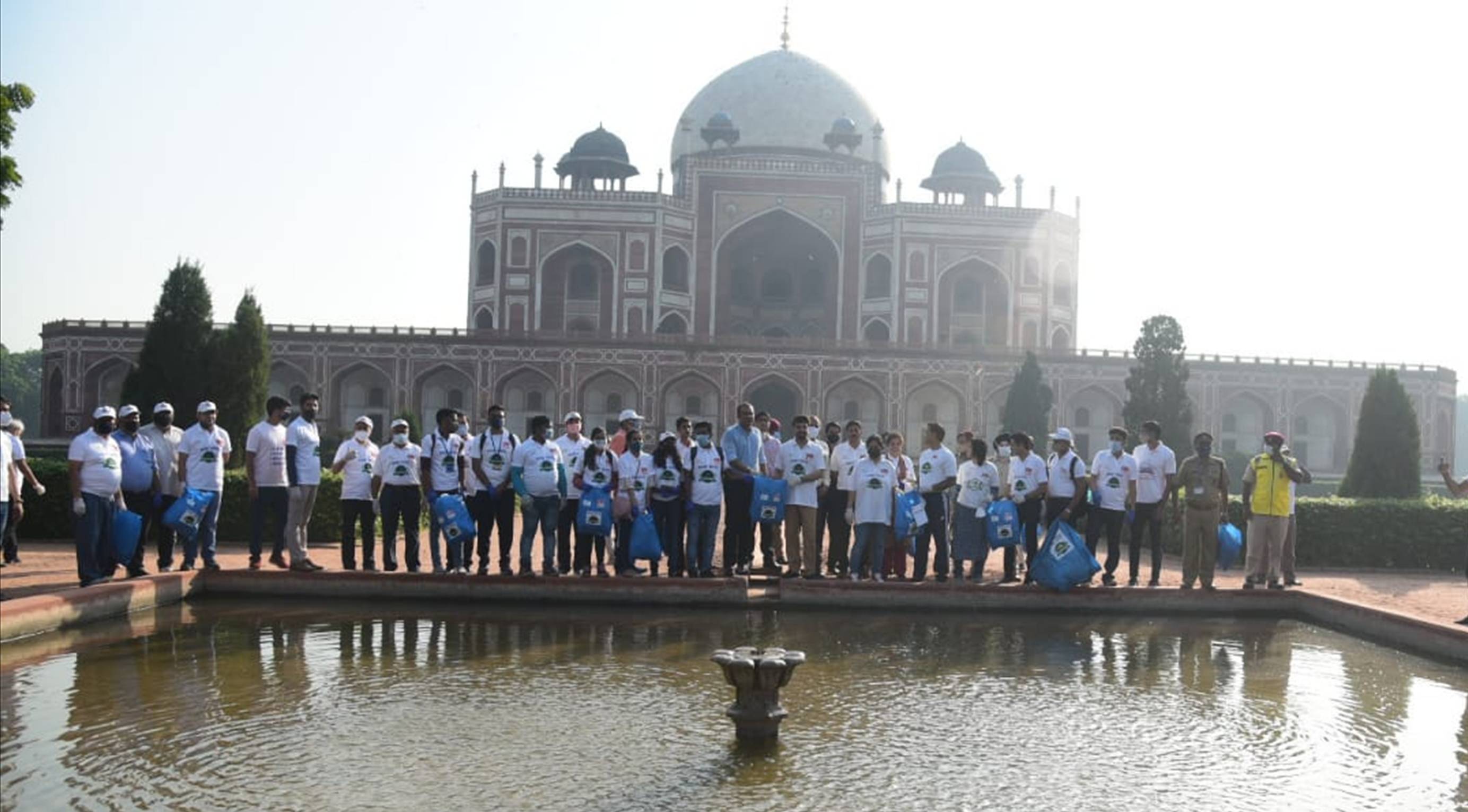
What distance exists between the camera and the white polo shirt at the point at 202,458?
8.92 meters

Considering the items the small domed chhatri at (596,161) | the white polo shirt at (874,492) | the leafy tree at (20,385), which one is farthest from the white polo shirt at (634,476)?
the leafy tree at (20,385)

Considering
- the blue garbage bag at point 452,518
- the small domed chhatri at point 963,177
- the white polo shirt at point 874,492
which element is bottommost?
the blue garbage bag at point 452,518

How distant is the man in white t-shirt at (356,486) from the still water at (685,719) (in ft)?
4.73

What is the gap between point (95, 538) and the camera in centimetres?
813

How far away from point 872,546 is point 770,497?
32.7 inches

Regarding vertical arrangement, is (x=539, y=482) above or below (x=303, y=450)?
below

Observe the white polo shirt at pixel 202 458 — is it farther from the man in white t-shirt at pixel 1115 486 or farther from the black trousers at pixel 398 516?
the man in white t-shirt at pixel 1115 486

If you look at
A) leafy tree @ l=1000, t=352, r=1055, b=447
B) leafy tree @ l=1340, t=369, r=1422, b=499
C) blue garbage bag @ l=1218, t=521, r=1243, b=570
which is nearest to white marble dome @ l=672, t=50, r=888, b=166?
leafy tree @ l=1000, t=352, r=1055, b=447

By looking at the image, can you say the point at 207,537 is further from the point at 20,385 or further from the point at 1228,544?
the point at 20,385

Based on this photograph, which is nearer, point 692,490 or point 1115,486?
point 692,490

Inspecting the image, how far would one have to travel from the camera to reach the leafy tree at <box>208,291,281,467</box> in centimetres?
2134

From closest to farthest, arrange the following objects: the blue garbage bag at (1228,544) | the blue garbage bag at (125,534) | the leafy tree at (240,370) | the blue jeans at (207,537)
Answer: the blue garbage bag at (125,534) → the blue jeans at (207,537) → the blue garbage bag at (1228,544) → the leafy tree at (240,370)

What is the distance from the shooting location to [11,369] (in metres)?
66.6

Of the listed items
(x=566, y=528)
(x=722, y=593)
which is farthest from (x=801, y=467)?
(x=566, y=528)
